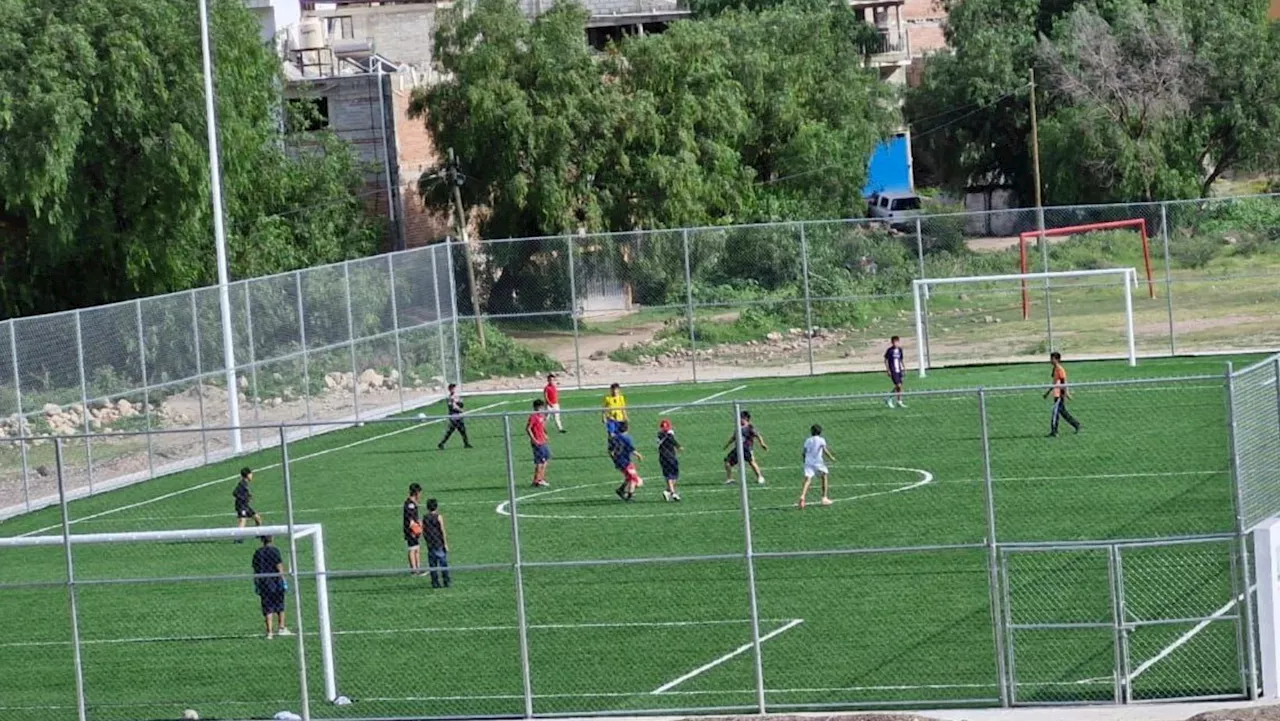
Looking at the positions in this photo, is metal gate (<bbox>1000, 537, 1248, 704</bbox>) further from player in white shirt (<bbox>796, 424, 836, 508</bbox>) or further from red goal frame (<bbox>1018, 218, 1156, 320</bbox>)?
red goal frame (<bbox>1018, 218, 1156, 320</bbox>)

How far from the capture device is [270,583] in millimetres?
21562

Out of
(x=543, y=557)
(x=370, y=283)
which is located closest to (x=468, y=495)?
(x=543, y=557)

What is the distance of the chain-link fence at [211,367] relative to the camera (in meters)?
33.9

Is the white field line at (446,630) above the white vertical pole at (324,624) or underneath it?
underneath

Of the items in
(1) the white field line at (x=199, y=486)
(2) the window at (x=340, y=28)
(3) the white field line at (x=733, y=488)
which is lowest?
(3) the white field line at (x=733, y=488)

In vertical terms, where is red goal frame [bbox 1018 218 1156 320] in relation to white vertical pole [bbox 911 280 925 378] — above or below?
above

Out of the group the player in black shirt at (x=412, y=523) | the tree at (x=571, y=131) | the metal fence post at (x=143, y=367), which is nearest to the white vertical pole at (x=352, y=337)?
the metal fence post at (x=143, y=367)

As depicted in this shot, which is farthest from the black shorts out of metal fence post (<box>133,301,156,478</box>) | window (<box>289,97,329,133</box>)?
window (<box>289,97,329,133</box>)

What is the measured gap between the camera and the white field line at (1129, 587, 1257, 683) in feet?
60.1

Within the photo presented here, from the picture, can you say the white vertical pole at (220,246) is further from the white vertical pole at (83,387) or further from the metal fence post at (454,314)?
the metal fence post at (454,314)

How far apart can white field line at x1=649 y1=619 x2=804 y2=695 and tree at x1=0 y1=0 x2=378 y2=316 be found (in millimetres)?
26659

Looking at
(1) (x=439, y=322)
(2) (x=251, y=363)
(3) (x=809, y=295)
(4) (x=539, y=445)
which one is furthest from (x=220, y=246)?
(3) (x=809, y=295)

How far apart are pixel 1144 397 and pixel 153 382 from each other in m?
17.9

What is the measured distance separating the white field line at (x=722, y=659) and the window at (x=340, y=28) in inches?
2252
